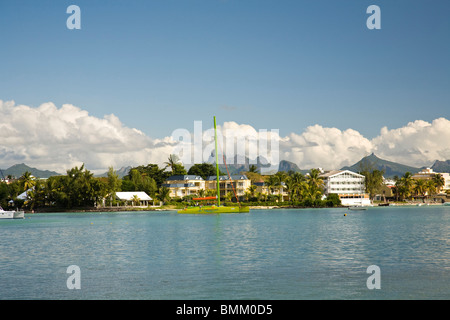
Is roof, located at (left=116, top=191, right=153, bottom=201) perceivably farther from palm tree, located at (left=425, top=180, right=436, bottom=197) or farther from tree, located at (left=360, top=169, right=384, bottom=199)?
palm tree, located at (left=425, top=180, right=436, bottom=197)

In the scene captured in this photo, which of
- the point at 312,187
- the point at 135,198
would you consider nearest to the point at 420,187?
the point at 312,187

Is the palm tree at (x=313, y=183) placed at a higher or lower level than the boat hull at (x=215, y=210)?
higher

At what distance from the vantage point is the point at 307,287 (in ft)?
62.1

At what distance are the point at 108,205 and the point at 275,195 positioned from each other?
1953 inches

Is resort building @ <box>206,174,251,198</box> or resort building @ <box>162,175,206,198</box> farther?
resort building @ <box>162,175,206,198</box>

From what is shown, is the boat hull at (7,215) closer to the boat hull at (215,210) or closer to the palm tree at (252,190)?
the boat hull at (215,210)

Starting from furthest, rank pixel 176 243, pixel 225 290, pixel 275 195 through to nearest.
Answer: pixel 275 195 → pixel 176 243 → pixel 225 290

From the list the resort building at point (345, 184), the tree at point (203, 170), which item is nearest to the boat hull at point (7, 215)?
the tree at point (203, 170)

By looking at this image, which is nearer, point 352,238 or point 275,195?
point 352,238

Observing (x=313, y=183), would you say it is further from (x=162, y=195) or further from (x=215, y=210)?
(x=215, y=210)

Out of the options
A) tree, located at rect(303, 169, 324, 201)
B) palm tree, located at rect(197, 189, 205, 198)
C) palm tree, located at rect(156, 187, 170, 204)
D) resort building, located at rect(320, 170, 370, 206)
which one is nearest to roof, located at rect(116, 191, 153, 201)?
palm tree, located at rect(156, 187, 170, 204)
